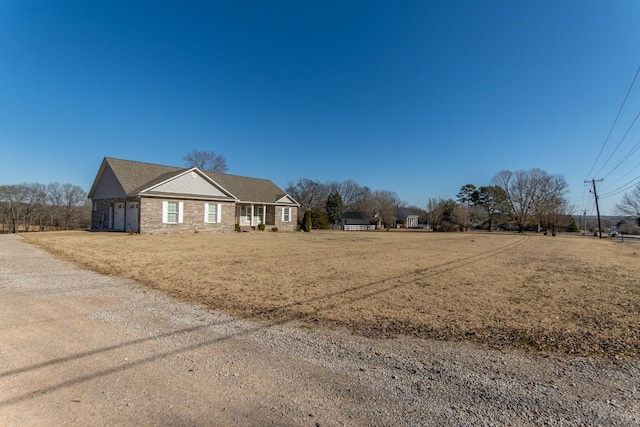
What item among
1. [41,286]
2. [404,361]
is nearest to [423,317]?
[404,361]

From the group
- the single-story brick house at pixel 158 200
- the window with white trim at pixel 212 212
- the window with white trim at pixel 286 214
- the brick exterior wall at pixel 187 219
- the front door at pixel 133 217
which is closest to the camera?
the brick exterior wall at pixel 187 219

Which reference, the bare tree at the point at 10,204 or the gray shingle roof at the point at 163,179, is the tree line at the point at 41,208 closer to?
the bare tree at the point at 10,204

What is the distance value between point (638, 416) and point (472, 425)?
1.37 meters

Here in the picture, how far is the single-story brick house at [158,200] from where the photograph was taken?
21.5 m

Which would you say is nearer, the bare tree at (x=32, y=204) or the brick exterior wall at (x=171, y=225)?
the brick exterior wall at (x=171, y=225)

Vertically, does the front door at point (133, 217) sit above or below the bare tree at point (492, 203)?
below

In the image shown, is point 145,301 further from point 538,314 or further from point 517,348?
point 538,314

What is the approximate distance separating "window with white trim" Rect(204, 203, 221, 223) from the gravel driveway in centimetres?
2083

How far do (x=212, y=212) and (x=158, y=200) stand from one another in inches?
176

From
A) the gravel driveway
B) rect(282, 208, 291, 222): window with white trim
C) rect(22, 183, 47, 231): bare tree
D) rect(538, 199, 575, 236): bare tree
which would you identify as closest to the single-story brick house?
rect(282, 208, 291, 222): window with white trim

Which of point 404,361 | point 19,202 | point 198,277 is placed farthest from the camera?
point 19,202

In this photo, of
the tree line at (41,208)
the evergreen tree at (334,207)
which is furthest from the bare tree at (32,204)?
the evergreen tree at (334,207)

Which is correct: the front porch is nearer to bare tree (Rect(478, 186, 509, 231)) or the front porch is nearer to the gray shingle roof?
the gray shingle roof

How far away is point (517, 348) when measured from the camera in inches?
148
